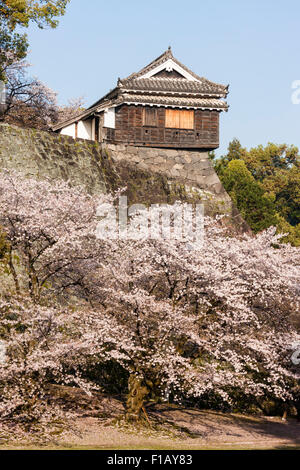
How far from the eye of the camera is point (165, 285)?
19312 mm

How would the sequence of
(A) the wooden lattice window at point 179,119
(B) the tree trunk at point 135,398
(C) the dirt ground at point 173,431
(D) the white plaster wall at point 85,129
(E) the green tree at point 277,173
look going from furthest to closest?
(E) the green tree at point 277,173 → (D) the white plaster wall at point 85,129 → (A) the wooden lattice window at point 179,119 → (B) the tree trunk at point 135,398 → (C) the dirt ground at point 173,431

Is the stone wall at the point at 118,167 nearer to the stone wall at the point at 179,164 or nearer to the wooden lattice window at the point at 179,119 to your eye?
the stone wall at the point at 179,164

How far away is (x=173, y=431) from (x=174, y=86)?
25.0 m

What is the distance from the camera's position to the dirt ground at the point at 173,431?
56.2ft

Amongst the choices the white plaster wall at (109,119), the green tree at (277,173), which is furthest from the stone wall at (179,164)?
the green tree at (277,173)

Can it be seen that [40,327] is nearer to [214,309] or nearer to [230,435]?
[214,309]

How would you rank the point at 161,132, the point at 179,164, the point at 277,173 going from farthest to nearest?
1. the point at 277,173
2. the point at 161,132
3. the point at 179,164

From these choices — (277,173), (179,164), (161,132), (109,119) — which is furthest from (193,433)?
(277,173)

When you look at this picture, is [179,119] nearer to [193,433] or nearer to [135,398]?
[135,398]

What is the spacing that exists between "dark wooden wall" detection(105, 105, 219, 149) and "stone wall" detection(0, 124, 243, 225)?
0.64m

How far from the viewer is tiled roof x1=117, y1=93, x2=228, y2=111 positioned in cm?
3797

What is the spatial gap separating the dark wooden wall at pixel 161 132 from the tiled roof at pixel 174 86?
3.94 ft

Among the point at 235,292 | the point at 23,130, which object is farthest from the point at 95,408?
the point at 23,130

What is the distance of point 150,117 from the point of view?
38.5 metres
